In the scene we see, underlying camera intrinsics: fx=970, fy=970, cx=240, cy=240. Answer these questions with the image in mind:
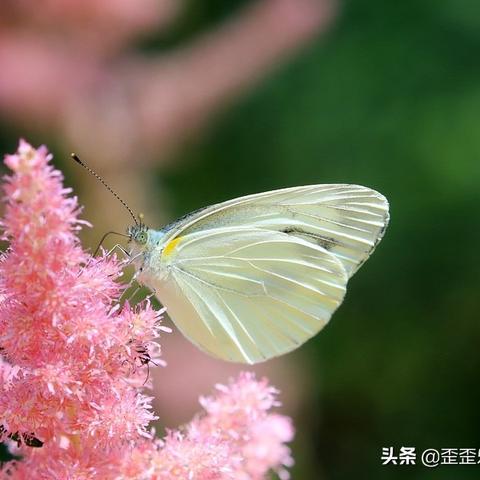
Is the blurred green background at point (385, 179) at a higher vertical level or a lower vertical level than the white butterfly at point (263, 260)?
higher

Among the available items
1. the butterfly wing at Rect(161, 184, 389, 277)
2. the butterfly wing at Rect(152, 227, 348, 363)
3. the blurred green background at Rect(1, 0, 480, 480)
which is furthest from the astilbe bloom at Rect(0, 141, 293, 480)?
the blurred green background at Rect(1, 0, 480, 480)

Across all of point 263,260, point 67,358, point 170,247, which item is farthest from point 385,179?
point 67,358

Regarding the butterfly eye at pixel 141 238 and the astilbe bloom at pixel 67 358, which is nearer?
the astilbe bloom at pixel 67 358

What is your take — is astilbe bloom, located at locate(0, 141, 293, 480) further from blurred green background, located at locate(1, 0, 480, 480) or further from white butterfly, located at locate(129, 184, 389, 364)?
blurred green background, located at locate(1, 0, 480, 480)

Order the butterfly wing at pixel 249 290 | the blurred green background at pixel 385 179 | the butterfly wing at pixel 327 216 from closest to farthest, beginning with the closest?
the butterfly wing at pixel 249 290 → the butterfly wing at pixel 327 216 → the blurred green background at pixel 385 179

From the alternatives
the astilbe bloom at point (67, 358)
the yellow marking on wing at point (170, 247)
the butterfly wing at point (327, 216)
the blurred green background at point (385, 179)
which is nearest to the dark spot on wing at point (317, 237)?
the butterfly wing at point (327, 216)

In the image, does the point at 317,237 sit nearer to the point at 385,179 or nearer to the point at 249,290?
the point at 249,290

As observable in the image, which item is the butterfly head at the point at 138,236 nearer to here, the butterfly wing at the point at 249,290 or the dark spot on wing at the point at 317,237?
the butterfly wing at the point at 249,290
